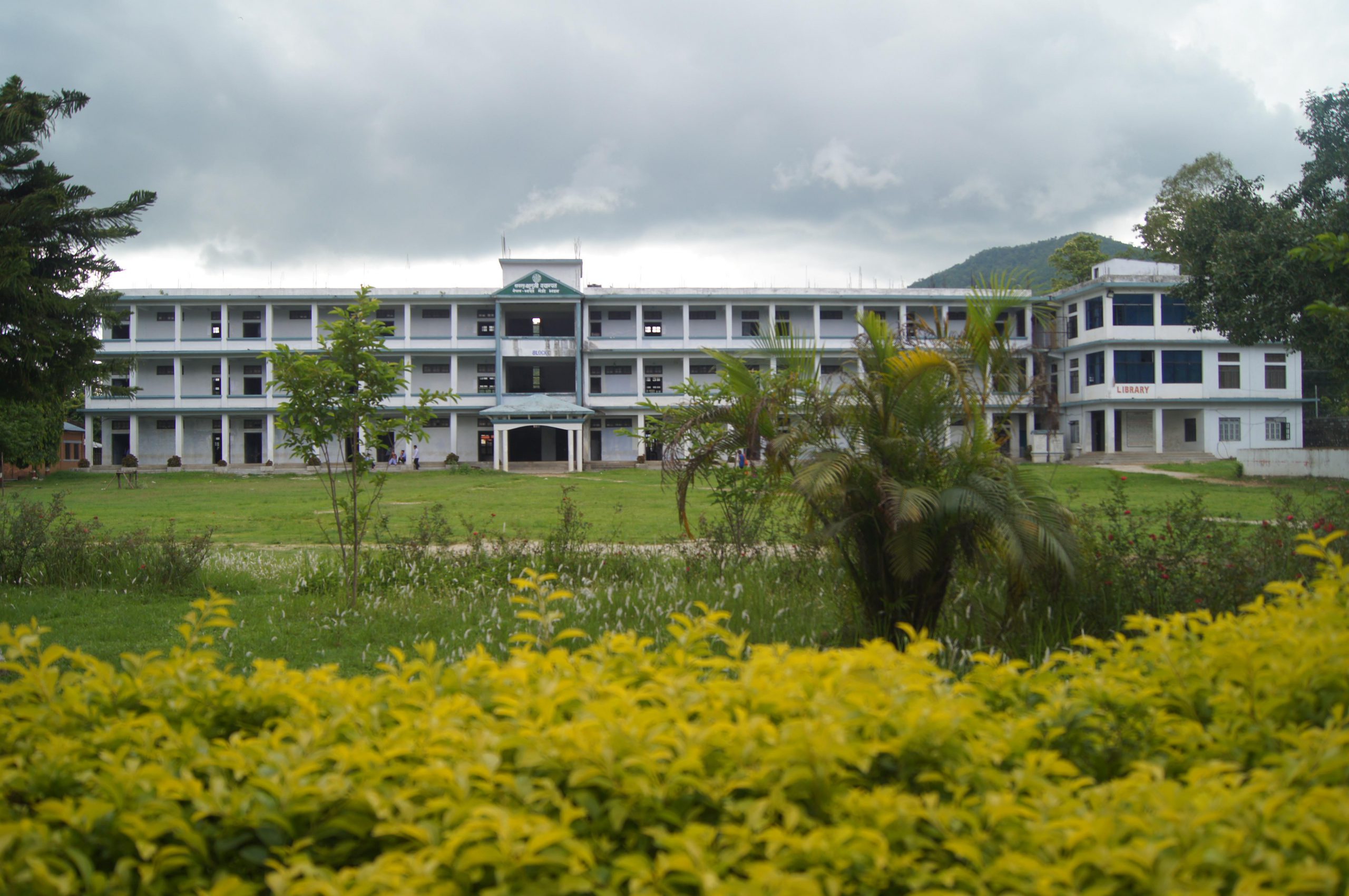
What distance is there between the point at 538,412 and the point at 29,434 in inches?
879

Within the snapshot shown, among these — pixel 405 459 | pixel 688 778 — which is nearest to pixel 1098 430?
pixel 405 459

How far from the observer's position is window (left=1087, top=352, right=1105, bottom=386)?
43.7 meters

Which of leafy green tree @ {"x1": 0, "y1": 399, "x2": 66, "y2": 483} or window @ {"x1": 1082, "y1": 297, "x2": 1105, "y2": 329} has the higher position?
window @ {"x1": 1082, "y1": 297, "x2": 1105, "y2": 329}

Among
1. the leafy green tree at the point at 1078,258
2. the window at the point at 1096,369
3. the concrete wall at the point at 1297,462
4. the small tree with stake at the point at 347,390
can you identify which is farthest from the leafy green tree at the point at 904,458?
the leafy green tree at the point at 1078,258

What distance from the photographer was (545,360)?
4781cm

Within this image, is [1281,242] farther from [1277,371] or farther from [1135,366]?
[1277,371]

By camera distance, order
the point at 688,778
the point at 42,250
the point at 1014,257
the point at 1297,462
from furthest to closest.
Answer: the point at 1014,257 < the point at 1297,462 < the point at 42,250 < the point at 688,778

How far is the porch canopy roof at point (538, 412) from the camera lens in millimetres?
43031

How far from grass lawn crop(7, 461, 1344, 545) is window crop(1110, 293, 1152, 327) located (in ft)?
32.4

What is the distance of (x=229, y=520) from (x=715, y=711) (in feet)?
64.3

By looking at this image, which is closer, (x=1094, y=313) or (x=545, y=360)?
(x=1094, y=313)

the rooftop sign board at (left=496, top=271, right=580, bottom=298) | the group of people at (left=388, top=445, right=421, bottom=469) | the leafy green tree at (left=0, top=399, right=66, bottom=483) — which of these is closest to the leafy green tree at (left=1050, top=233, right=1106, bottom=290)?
the rooftop sign board at (left=496, top=271, right=580, bottom=298)

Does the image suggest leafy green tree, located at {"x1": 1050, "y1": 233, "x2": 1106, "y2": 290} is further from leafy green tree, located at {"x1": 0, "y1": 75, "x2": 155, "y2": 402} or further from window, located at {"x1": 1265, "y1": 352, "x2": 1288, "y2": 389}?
leafy green tree, located at {"x1": 0, "y1": 75, "x2": 155, "y2": 402}

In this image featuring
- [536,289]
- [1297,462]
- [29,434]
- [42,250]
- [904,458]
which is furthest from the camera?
[536,289]
